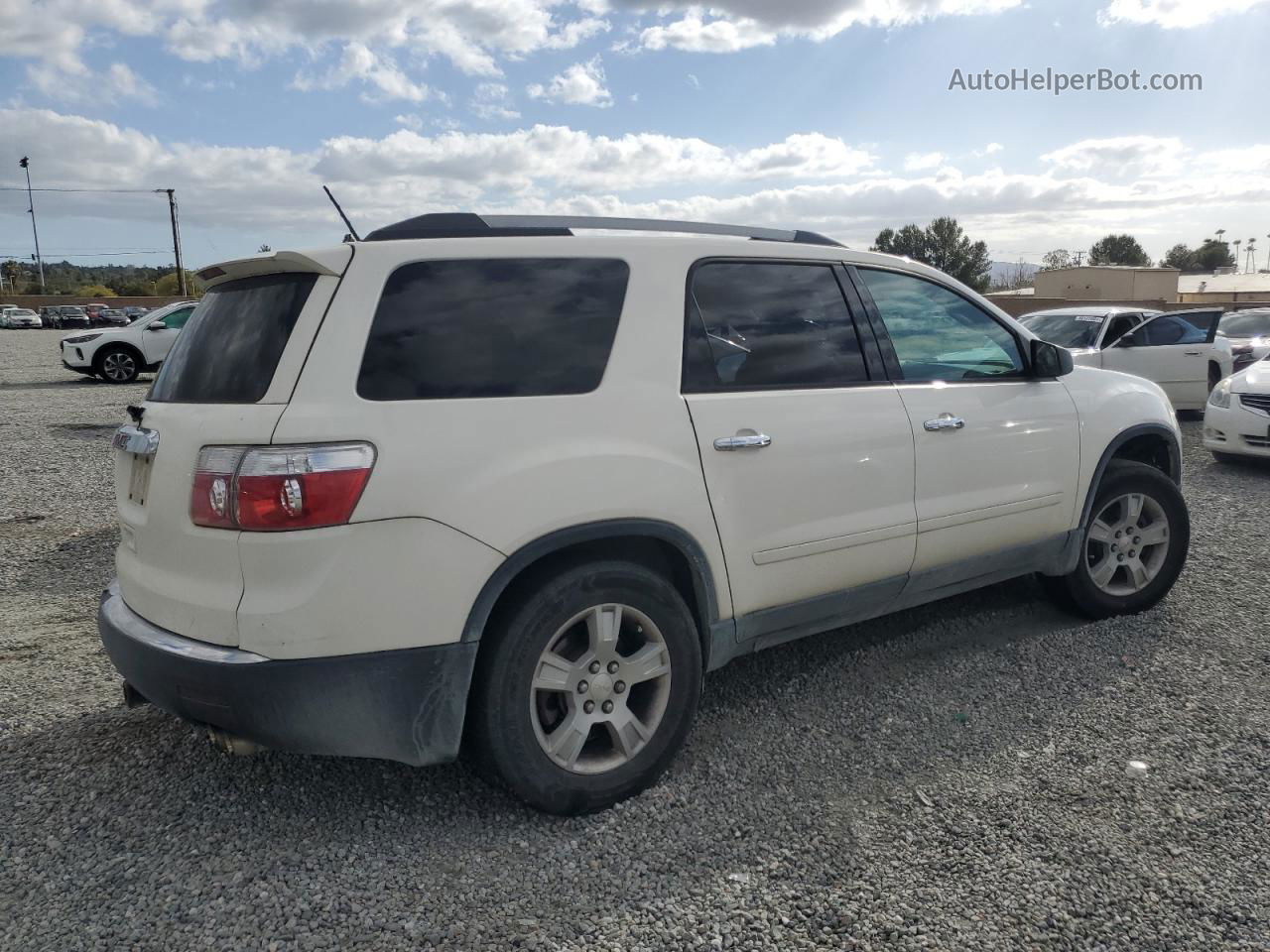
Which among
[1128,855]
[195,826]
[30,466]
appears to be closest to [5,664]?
[195,826]

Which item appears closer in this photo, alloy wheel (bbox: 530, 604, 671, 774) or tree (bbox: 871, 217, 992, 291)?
alloy wheel (bbox: 530, 604, 671, 774)

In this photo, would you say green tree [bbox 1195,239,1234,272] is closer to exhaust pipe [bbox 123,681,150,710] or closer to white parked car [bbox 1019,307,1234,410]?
white parked car [bbox 1019,307,1234,410]

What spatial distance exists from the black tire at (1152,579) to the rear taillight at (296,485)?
3.45 metres

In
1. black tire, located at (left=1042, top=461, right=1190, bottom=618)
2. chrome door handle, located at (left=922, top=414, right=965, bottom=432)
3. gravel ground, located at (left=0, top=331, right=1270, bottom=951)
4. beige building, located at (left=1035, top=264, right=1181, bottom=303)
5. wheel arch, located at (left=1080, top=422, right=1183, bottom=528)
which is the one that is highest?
beige building, located at (left=1035, top=264, right=1181, bottom=303)

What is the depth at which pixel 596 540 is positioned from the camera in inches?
114

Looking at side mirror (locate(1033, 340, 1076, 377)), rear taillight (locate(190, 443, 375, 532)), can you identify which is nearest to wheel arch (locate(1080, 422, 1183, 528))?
side mirror (locate(1033, 340, 1076, 377))

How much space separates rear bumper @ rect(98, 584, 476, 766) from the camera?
2.47 metres

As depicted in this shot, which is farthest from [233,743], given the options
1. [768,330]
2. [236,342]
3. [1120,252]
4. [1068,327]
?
[1120,252]

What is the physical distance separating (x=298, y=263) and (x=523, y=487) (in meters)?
0.92

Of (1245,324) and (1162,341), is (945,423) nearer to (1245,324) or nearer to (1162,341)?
(1162,341)

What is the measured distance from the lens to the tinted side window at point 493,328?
8.65 feet

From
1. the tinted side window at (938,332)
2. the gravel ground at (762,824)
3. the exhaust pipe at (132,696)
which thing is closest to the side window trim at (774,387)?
the tinted side window at (938,332)

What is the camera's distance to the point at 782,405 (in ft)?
10.7

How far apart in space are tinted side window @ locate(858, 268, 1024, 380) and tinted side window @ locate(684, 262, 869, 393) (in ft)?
0.81
